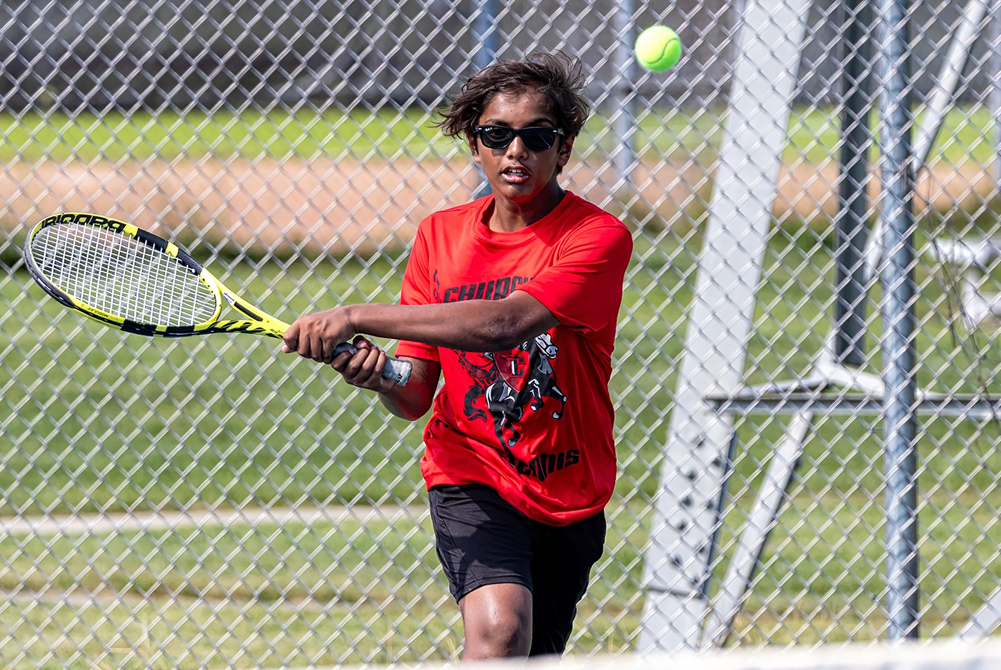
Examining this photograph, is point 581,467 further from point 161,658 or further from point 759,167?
point 161,658

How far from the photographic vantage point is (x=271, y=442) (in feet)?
24.9

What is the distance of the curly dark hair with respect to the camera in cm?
284

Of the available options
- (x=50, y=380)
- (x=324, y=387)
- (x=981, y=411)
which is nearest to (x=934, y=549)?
(x=981, y=411)

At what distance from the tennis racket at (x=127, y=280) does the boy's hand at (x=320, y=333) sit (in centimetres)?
23

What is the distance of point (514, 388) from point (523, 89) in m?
0.74

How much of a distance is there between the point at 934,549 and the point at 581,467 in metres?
3.16

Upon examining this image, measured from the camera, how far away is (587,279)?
271 centimetres

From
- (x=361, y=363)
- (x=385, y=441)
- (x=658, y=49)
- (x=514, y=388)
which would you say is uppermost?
(x=658, y=49)

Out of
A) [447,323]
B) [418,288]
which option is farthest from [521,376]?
[418,288]

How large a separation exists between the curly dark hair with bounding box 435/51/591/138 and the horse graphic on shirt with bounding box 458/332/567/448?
0.56 meters

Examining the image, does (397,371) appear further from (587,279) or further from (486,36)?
(486,36)

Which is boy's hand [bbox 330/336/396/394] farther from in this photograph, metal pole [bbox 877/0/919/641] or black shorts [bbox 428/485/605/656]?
metal pole [bbox 877/0/919/641]

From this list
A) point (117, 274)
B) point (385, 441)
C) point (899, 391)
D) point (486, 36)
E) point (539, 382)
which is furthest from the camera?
point (385, 441)

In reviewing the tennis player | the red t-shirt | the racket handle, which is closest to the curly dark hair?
the tennis player
